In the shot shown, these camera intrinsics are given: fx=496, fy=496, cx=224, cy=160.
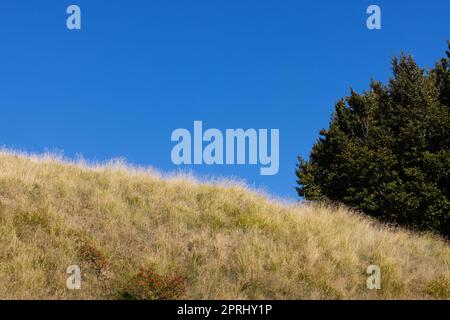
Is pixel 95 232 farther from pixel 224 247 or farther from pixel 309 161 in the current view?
pixel 309 161

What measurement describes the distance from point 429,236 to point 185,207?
1192 cm

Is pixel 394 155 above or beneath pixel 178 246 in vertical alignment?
above

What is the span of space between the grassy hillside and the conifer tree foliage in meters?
8.31

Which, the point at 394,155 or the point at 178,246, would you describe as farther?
the point at 394,155

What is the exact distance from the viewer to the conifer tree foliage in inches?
977

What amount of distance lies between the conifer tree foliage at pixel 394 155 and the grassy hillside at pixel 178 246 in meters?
8.31

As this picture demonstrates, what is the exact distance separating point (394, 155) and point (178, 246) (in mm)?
17224

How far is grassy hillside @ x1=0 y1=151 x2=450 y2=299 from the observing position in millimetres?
11211

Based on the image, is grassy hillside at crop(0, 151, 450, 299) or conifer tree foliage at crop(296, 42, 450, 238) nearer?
grassy hillside at crop(0, 151, 450, 299)

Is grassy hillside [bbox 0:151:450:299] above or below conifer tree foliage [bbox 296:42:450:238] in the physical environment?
below

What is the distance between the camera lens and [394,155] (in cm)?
2662

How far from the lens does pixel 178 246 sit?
13.1 m

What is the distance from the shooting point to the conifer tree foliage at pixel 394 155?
81.5ft
